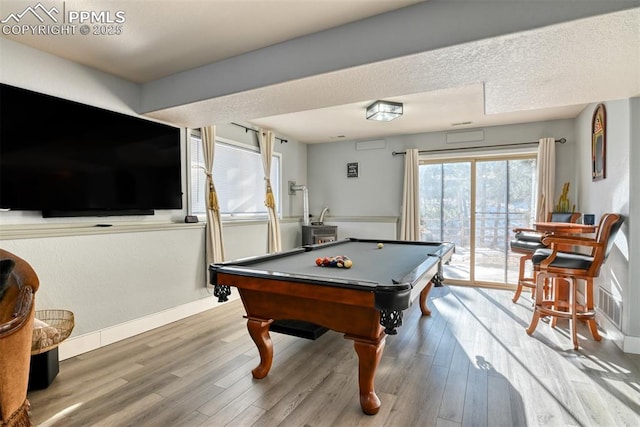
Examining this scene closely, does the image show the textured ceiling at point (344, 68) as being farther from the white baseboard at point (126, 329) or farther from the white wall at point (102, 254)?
the white baseboard at point (126, 329)

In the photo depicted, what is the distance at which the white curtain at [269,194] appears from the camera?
482 cm

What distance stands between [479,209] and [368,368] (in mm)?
4030

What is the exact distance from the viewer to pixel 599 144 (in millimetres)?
3291

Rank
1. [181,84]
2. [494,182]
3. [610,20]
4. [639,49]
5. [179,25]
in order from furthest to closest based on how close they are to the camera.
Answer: [494,182]
[181,84]
[179,25]
[639,49]
[610,20]

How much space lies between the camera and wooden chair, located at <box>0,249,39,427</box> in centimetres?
138

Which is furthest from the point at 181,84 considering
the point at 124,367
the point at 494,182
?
the point at 494,182

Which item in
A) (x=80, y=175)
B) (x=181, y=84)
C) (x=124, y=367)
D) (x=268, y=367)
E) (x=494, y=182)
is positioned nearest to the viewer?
(x=268, y=367)

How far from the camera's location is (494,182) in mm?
4980

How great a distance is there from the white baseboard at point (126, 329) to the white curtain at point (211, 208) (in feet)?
1.80

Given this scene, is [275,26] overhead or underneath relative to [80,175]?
overhead

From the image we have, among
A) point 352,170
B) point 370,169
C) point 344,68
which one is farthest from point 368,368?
point 352,170

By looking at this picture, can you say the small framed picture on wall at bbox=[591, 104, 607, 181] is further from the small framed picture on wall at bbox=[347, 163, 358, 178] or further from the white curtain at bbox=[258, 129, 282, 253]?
the white curtain at bbox=[258, 129, 282, 253]

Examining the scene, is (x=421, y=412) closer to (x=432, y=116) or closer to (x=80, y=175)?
(x=80, y=175)

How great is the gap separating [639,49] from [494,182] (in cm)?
328
